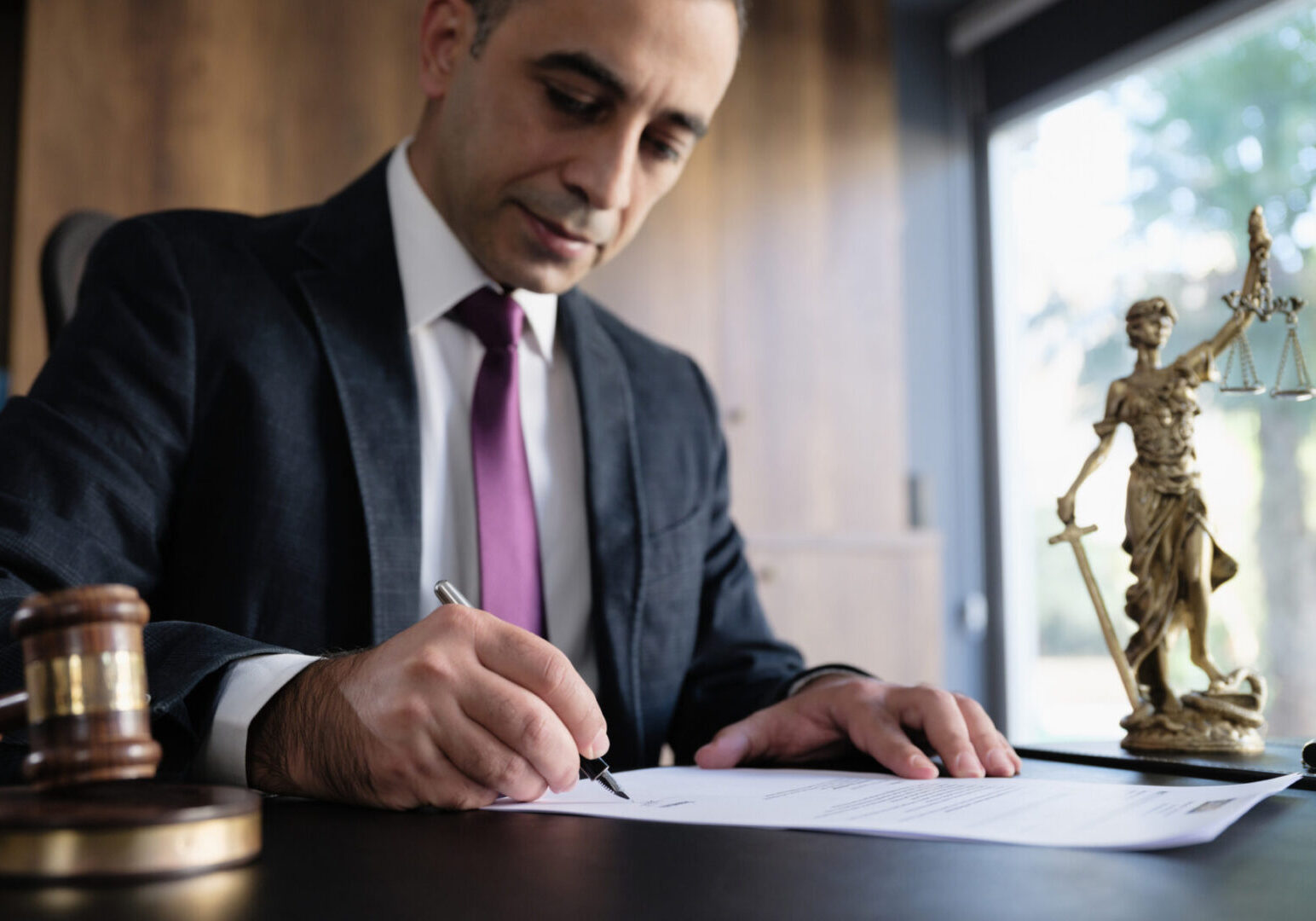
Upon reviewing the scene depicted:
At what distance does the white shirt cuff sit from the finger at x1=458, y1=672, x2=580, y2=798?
0.48 feet

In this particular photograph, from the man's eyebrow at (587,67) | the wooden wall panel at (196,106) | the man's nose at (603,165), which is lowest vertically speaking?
the man's nose at (603,165)

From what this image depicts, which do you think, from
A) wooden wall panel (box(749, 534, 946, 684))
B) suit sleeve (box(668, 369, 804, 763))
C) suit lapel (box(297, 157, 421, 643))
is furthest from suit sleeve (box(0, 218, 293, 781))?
wooden wall panel (box(749, 534, 946, 684))

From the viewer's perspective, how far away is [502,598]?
1.28 m

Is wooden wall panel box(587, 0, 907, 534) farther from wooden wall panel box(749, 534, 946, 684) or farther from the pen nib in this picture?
the pen nib

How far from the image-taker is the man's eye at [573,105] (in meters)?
1.27

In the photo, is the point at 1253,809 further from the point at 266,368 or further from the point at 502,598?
the point at 266,368

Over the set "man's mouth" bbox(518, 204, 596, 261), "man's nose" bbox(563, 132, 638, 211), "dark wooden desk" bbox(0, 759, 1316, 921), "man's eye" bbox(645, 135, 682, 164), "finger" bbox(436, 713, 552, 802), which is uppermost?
"man's eye" bbox(645, 135, 682, 164)

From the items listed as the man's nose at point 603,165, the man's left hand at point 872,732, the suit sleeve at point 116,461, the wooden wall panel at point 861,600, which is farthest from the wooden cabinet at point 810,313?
the man's left hand at point 872,732

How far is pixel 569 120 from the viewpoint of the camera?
1.28 meters

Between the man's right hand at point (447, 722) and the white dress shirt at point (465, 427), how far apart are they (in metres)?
0.48

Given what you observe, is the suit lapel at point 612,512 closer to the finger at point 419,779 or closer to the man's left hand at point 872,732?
the man's left hand at point 872,732

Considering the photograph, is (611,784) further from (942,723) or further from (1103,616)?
(1103,616)

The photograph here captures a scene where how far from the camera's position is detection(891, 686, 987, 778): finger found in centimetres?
90

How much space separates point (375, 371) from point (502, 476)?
176mm
